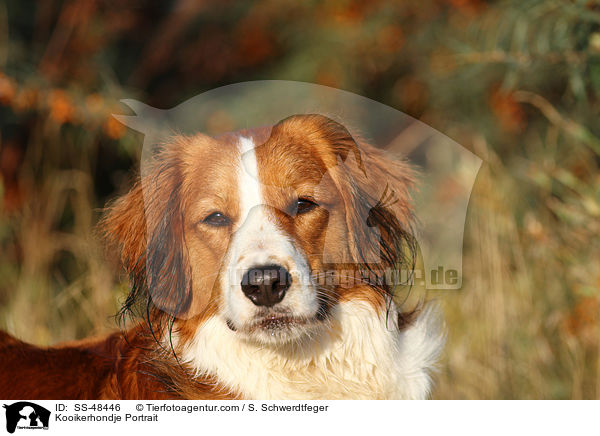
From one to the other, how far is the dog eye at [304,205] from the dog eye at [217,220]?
0.19 m

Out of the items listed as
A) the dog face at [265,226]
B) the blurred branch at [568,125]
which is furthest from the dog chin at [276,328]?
the blurred branch at [568,125]

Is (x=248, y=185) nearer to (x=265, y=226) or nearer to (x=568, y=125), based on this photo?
(x=265, y=226)

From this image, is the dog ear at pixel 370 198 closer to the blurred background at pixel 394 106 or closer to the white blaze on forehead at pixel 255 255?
the white blaze on forehead at pixel 255 255

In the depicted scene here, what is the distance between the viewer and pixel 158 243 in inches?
71.6

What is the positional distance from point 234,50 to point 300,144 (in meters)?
1.44

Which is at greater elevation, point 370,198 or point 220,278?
point 370,198

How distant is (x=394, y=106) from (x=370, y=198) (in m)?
1.08

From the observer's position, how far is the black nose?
1.54 meters

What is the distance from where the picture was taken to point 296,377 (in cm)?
184

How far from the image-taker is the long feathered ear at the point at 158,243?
181 cm

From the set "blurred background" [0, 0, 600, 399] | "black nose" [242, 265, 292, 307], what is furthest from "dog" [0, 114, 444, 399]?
"blurred background" [0, 0, 600, 399]
